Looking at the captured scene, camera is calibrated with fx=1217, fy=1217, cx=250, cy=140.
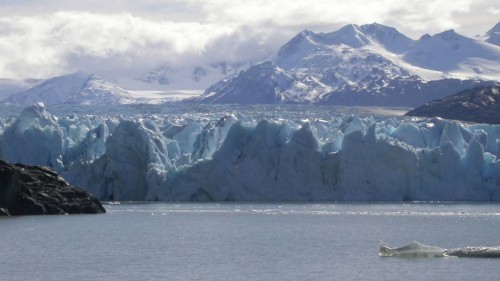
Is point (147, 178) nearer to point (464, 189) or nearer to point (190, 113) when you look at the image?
point (464, 189)

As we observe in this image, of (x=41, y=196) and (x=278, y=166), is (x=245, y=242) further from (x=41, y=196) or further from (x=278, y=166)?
(x=278, y=166)

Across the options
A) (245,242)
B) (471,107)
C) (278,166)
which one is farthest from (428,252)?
(471,107)

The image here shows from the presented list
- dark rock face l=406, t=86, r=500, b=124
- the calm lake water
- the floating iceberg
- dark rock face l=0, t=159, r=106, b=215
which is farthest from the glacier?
dark rock face l=406, t=86, r=500, b=124

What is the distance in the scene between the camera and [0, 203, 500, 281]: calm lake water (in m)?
30.0

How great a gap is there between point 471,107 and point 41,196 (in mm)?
91060

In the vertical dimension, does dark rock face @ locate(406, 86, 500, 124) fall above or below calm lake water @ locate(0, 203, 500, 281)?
above

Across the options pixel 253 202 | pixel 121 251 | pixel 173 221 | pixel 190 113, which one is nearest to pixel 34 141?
pixel 253 202

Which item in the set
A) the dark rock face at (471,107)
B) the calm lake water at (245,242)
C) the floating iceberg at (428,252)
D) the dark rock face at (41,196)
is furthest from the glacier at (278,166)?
the dark rock face at (471,107)

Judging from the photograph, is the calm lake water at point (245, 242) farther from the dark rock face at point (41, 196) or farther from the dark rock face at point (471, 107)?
the dark rock face at point (471, 107)

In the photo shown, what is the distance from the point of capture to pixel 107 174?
61.5 meters

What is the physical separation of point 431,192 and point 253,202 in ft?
29.0

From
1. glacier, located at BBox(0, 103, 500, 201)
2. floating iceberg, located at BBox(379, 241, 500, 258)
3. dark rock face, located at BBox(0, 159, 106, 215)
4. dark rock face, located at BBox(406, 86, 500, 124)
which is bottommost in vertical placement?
floating iceberg, located at BBox(379, 241, 500, 258)

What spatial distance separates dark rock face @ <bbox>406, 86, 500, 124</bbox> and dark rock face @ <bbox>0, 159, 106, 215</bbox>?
264 feet

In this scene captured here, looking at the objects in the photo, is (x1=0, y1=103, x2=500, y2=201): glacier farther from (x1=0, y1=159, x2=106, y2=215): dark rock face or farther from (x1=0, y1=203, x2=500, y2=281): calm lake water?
(x1=0, y1=159, x2=106, y2=215): dark rock face
